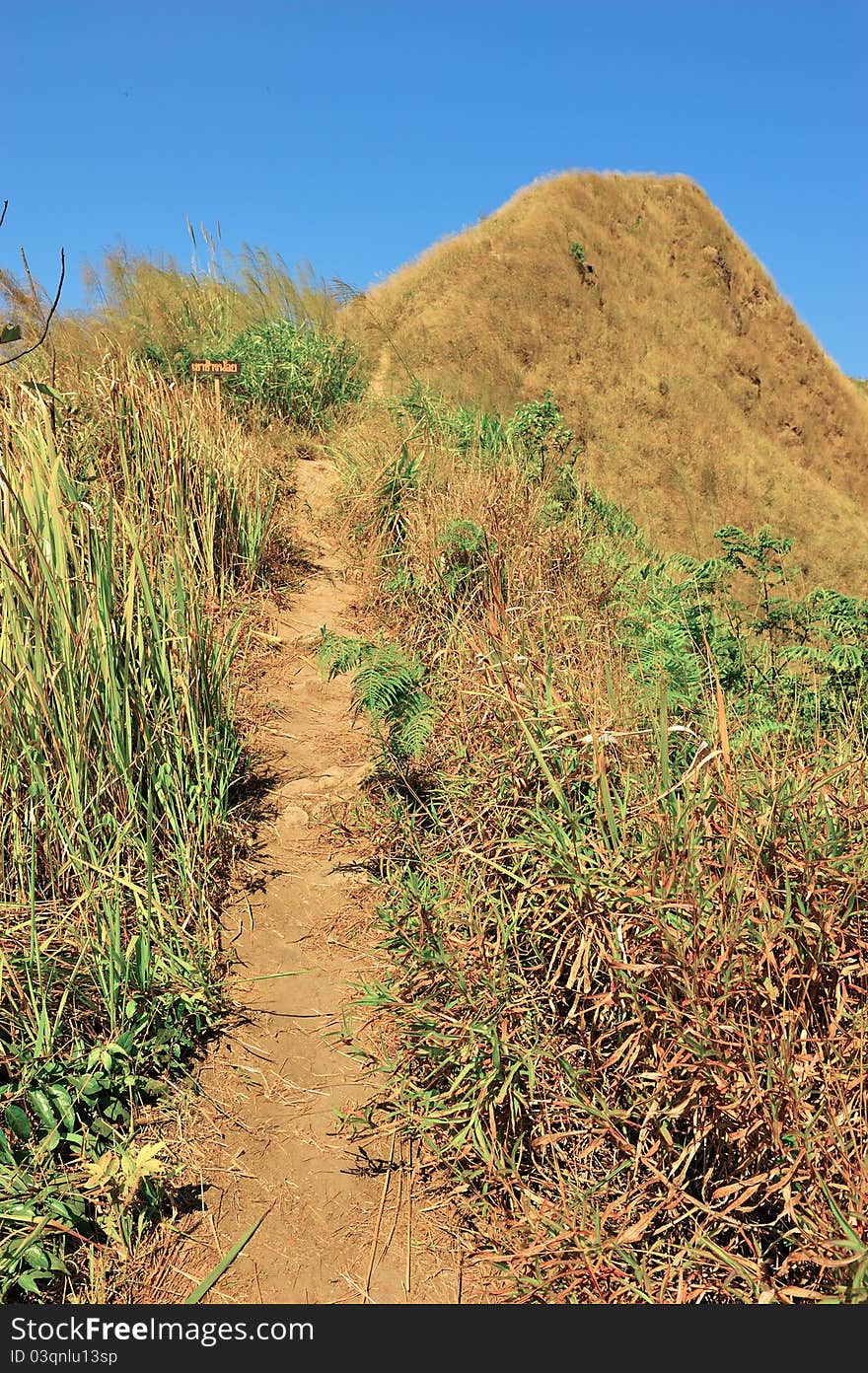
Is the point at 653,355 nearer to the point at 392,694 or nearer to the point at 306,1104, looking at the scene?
the point at 392,694

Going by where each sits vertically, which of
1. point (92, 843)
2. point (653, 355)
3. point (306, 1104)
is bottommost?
point (306, 1104)

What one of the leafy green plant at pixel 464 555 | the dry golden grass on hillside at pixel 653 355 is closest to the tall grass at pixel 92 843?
the leafy green plant at pixel 464 555

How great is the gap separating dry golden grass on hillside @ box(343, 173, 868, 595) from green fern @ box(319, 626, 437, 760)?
6.43 m

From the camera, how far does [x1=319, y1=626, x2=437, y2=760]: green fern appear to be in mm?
3553

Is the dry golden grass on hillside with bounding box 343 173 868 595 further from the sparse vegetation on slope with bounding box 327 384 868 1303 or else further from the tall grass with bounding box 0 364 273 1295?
the sparse vegetation on slope with bounding box 327 384 868 1303

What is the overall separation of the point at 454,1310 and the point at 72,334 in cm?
782

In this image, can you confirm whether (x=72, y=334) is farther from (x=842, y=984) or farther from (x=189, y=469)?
(x=842, y=984)

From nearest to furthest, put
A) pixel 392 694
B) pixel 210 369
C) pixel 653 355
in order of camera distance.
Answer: pixel 392 694
pixel 210 369
pixel 653 355

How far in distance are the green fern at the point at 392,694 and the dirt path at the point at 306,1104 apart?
1.24ft

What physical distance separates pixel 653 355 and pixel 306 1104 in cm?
1475

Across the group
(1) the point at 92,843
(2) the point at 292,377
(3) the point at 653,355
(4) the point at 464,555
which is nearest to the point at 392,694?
(1) the point at 92,843

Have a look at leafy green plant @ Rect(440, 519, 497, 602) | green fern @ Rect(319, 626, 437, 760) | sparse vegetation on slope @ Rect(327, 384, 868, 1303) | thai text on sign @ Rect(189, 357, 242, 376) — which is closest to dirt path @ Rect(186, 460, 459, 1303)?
sparse vegetation on slope @ Rect(327, 384, 868, 1303)

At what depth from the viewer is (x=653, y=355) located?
49.6ft

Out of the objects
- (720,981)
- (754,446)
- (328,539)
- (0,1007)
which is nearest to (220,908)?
(0,1007)
